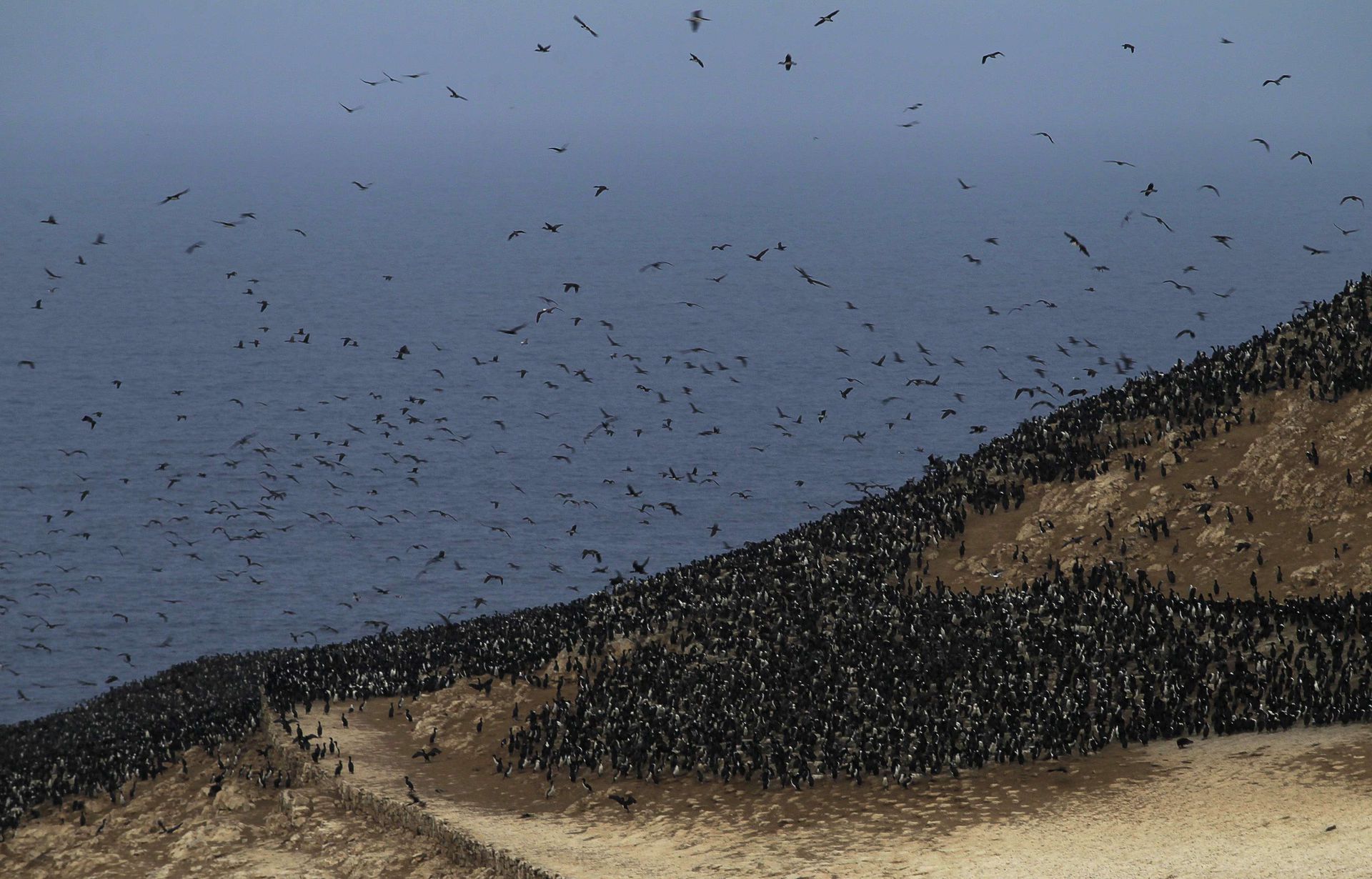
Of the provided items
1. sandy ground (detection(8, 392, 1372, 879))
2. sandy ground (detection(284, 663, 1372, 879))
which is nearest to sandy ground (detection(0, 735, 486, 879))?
sandy ground (detection(8, 392, 1372, 879))

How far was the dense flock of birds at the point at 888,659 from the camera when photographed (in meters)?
26.2

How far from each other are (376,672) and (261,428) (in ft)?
434

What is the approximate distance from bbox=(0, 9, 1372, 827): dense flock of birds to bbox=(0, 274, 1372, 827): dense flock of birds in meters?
0.07

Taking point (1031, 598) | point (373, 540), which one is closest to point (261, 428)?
point (373, 540)

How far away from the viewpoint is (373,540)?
126m

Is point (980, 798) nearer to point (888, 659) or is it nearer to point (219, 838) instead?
point (888, 659)

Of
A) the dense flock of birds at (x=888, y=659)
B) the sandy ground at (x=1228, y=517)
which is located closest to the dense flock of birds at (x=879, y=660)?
the dense flock of birds at (x=888, y=659)

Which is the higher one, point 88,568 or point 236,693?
point 88,568

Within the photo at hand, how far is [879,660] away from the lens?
1203 inches

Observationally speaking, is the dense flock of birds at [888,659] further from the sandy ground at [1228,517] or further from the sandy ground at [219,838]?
the sandy ground at [219,838]

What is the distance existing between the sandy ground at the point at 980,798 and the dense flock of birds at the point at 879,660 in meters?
0.79

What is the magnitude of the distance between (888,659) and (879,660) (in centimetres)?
21

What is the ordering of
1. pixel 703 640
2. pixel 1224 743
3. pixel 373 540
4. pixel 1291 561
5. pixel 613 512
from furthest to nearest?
pixel 613 512 < pixel 373 540 < pixel 703 640 < pixel 1291 561 < pixel 1224 743

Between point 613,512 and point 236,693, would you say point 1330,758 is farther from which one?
point 613,512
